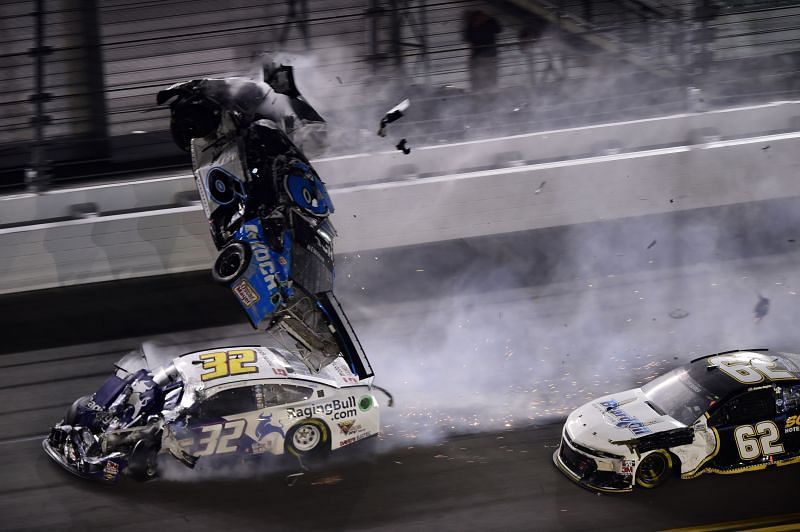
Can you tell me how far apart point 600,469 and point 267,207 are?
346cm

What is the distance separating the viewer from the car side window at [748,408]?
7809 mm

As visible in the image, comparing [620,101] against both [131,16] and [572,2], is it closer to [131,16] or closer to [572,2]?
[572,2]

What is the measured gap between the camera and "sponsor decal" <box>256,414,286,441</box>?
8070 millimetres

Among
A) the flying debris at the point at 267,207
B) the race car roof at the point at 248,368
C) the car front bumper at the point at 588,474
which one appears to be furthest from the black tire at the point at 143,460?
the car front bumper at the point at 588,474

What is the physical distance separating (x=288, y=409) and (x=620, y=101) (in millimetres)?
7241

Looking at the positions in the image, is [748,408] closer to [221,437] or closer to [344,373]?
[344,373]

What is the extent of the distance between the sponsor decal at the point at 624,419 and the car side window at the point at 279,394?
257 cm

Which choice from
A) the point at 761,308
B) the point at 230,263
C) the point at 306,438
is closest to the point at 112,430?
the point at 306,438

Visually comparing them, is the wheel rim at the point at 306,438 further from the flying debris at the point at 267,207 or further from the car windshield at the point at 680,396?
the car windshield at the point at 680,396

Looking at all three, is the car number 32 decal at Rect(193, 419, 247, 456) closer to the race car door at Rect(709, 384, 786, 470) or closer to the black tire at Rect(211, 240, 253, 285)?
the black tire at Rect(211, 240, 253, 285)

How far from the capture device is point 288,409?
816 centimetres

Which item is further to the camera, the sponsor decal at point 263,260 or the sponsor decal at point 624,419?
the sponsor decal at point 624,419

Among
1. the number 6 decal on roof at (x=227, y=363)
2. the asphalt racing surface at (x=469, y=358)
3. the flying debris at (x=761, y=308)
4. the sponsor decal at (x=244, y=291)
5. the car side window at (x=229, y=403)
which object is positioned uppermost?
the sponsor decal at (x=244, y=291)

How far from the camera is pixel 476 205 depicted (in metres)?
12.3
